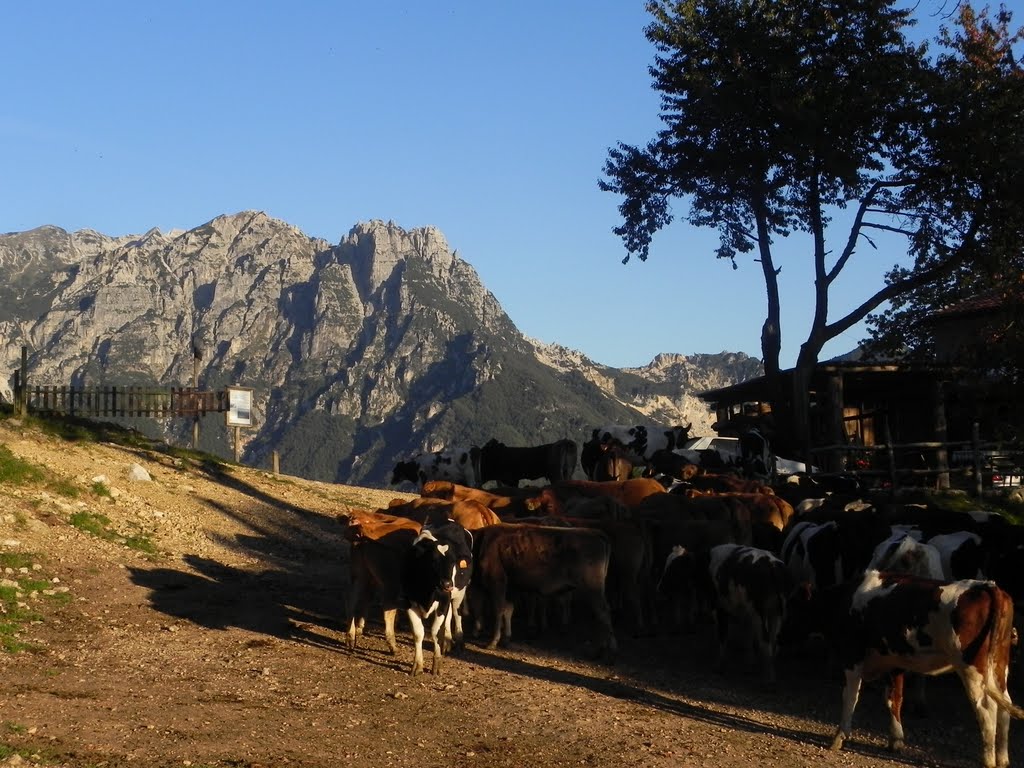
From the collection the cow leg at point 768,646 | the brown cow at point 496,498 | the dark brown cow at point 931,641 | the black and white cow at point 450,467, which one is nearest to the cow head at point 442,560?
the cow leg at point 768,646

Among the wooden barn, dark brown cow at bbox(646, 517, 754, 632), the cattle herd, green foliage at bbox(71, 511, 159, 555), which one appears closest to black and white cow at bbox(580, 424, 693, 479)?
the wooden barn

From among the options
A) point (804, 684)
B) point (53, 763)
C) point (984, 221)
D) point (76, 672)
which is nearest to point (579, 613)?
point (804, 684)

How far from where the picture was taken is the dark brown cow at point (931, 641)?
10.0 meters

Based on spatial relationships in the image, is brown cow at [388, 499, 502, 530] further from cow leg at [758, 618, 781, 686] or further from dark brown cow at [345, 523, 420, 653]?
cow leg at [758, 618, 781, 686]

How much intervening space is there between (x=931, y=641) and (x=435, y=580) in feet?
16.6

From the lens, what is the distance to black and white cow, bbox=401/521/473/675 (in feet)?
42.8

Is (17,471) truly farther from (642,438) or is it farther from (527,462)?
(642,438)

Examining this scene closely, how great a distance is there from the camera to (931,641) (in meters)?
10.3

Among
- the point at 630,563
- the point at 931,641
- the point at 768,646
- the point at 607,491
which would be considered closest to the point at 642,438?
the point at 607,491

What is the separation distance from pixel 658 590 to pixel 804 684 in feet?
9.17

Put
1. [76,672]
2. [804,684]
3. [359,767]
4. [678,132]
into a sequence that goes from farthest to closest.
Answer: [678,132]
[804,684]
[76,672]
[359,767]

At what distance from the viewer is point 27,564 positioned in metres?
16.5

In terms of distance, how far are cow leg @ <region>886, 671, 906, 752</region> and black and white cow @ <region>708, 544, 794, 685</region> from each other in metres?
2.09

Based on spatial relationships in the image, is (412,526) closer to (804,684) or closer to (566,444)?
(804,684)
